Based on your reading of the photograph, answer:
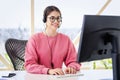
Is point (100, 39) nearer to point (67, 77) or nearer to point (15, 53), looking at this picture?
point (67, 77)

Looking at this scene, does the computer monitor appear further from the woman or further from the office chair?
the office chair

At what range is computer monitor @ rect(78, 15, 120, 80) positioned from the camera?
1.34 metres

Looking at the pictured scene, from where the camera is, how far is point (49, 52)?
7.08ft

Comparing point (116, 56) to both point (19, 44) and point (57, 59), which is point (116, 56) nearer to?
point (57, 59)

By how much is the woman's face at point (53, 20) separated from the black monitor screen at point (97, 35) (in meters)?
0.77

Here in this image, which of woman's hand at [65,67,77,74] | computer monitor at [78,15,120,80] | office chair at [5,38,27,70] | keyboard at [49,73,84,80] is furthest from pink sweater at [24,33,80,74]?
computer monitor at [78,15,120,80]

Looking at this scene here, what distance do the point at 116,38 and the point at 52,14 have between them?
895mm

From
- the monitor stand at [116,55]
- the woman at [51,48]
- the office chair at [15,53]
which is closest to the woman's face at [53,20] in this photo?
the woman at [51,48]

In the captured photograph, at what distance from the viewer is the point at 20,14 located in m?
3.90

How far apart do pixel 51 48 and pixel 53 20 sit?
26cm

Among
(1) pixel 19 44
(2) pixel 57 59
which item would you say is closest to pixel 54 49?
(2) pixel 57 59

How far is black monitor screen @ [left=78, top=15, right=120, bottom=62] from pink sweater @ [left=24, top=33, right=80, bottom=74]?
0.68 m

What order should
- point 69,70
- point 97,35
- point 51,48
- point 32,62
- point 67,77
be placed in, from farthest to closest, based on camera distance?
point 51,48, point 32,62, point 69,70, point 67,77, point 97,35

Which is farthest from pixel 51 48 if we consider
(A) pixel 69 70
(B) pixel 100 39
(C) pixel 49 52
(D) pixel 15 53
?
(B) pixel 100 39
